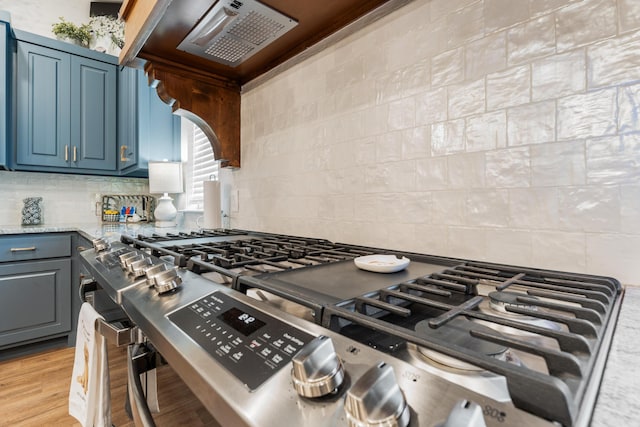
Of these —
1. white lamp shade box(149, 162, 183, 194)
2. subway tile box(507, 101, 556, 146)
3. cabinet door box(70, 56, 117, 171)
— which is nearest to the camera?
subway tile box(507, 101, 556, 146)

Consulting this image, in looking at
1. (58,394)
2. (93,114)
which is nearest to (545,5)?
(58,394)

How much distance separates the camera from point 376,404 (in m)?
0.23

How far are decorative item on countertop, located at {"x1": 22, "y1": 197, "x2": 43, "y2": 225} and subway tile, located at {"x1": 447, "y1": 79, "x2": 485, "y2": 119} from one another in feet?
9.95

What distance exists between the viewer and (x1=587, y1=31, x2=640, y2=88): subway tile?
2.03 ft

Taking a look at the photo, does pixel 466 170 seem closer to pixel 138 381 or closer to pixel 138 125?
pixel 138 381

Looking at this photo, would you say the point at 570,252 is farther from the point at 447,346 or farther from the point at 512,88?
the point at 447,346

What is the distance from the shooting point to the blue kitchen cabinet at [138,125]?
248 cm

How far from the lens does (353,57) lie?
45.7 inches

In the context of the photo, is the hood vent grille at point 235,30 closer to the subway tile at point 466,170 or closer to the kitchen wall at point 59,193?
the subway tile at point 466,170

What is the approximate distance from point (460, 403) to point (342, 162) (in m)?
1.04

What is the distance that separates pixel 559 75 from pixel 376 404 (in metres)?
0.83

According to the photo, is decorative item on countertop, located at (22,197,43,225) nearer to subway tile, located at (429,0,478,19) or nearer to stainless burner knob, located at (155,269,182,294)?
stainless burner knob, located at (155,269,182,294)

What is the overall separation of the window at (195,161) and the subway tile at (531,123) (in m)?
1.99

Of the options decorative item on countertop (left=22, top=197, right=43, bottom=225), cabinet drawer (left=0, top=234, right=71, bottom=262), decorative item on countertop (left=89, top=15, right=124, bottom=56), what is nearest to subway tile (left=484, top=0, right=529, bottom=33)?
cabinet drawer (left=0, top=234, right=71, bottom=262)
